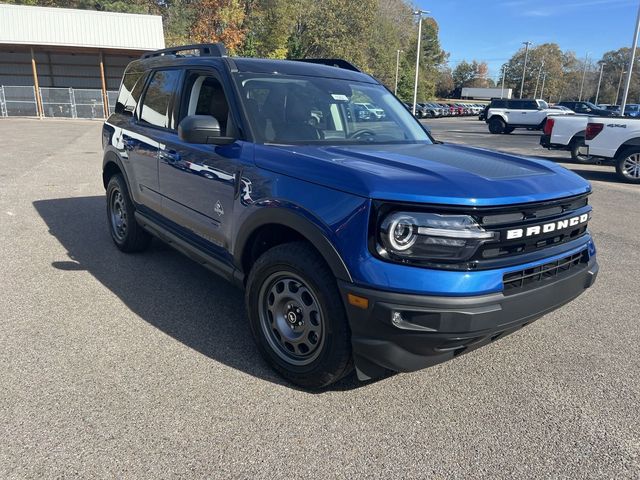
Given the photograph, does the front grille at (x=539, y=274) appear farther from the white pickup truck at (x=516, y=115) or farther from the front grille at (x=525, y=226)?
the white pickup truck at (x=516, y=115)

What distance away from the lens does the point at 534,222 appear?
2.68 m

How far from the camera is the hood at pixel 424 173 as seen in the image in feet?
8.01

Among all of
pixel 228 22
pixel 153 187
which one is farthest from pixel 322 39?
pixel 153 187

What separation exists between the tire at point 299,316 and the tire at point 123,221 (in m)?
2.55

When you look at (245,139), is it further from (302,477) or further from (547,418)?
(547,418)

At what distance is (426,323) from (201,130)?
6.15ft

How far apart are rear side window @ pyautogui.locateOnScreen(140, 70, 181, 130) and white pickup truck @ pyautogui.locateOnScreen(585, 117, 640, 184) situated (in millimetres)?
10815

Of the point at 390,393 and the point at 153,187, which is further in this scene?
the point at 153,187

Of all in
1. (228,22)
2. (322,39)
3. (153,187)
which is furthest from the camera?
(322,39)

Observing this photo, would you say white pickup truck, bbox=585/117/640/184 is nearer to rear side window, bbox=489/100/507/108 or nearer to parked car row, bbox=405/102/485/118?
rear side window, bbox=489/100/507/108

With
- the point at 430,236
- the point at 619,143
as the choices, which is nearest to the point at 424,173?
the point at 430,236

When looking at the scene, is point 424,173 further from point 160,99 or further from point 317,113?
point 160,99

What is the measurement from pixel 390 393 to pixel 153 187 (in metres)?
2.86

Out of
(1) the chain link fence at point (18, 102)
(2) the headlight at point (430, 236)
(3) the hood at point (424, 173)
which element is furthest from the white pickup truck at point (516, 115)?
(2) the headlight at point (430, 236)
